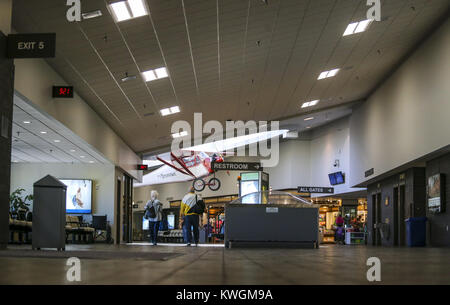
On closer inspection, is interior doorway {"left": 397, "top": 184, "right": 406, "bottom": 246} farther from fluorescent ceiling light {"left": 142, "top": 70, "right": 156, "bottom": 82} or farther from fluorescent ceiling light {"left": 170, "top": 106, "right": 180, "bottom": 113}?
fluorescent ceiling light {"left": 142, "top": 70, "right": 156, "bottom": 82}

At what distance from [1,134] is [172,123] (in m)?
12.8

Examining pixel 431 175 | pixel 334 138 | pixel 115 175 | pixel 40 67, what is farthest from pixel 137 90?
pixel 334 138

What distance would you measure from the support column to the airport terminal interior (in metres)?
0.03

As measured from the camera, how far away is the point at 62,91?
12250 millimetres

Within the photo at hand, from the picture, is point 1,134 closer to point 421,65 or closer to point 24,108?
point 24,108

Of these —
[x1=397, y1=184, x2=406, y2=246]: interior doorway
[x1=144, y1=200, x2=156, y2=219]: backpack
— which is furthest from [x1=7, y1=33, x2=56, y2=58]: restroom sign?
[x1=397, y1=184, x2=406, y2=246]: interior doorway

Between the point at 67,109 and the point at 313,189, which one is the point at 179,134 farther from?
the point at 67,109

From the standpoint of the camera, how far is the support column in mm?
8125

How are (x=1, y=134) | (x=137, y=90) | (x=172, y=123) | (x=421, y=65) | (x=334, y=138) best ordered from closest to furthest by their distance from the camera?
1. (x=1, y=134)
2. (x=137, y=90)
3. (x=421, y=65)
4. (x=172, y=123)
5. (x=334, y=138)

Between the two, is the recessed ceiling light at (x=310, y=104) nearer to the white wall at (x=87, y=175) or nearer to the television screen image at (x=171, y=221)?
the white wall at (x=87, y=175)

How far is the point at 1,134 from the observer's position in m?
8.18
